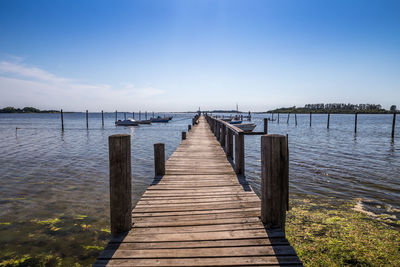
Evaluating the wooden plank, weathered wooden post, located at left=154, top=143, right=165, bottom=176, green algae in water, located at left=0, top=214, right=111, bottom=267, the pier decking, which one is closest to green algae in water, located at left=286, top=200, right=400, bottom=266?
the pier decking

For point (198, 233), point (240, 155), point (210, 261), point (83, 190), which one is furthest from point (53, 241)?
point (240, 155)

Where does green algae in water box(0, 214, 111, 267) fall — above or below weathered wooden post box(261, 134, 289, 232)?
below

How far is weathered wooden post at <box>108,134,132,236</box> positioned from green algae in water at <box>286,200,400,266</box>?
10.1 feet

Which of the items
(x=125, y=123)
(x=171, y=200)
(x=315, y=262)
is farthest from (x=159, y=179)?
(x=125, y=123)

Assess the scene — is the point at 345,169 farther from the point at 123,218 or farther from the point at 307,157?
the point at 123,218

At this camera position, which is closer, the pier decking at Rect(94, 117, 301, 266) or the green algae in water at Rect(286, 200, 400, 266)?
the pier decking at Rect(94, 117, 301, 266)

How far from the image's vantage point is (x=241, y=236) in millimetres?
2877

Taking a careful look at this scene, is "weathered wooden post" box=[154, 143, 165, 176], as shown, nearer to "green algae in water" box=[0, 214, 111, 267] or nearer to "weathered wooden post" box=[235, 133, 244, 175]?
"green algae in water" box=[0, 214, 111, 267]

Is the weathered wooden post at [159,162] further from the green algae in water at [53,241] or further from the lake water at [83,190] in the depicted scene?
the green algae in water at [53,241]

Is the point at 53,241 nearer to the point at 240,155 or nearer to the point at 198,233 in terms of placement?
the point at 198,233

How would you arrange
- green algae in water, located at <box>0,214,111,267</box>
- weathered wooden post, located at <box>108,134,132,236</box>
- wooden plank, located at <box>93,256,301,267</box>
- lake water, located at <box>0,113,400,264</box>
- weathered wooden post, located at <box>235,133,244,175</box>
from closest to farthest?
wooden plank, located at <box>93,256,301,267</box> → weathered wooden post, located at <box>108,134,132,236</box> → green algae in water, located at <box>0,214,111,267</box> → lake water, located at <box>0,113,400,264</box> → weathered wooden post, located at <box>235,133,244,175</box>

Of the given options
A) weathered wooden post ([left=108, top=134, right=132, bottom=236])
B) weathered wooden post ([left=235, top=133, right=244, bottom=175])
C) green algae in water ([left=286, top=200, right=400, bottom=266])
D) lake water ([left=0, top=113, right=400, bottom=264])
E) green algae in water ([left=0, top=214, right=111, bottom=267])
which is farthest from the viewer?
weathered wooden post ([left=235, top=133, right=244, bottom=175])

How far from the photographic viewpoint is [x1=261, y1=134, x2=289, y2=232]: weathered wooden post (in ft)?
9.41

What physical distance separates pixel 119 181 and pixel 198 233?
3.99 feet
